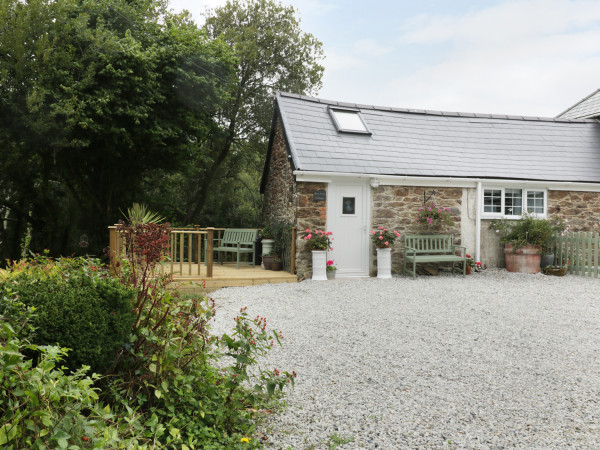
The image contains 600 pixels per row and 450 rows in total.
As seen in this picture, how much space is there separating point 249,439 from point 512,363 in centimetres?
294

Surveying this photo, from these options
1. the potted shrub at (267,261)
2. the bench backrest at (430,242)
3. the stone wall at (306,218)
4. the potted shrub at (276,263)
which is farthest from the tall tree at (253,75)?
the bench backrest at (430,242)

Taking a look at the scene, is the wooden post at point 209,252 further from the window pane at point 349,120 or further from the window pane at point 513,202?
the window pane at point 513,202

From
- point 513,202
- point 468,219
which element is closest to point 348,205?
point 468,219

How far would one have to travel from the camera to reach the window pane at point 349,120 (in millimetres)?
11531

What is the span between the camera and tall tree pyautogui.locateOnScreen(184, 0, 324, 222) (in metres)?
17.7

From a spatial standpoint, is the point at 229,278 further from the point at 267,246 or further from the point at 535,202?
the point at 535,202

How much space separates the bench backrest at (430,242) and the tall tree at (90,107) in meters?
7.71

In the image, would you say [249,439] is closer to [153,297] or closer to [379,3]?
[153,297]

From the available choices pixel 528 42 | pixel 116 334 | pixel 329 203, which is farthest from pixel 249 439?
pixel 528 42

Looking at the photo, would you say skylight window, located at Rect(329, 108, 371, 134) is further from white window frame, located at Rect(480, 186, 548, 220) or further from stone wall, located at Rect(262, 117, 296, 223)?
white window frame, located at Rect(480, 186, 548, 220)

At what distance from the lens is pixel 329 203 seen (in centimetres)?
1004

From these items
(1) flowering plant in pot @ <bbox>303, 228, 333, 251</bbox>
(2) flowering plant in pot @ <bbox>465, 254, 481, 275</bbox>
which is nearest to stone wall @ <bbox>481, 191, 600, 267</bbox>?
(2) flowering plant in pot @ <bbox>465, 254, 481, 275</bbox>

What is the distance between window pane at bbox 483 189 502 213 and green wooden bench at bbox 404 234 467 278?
1596 mm

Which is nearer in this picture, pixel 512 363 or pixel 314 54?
pixel 512 363
